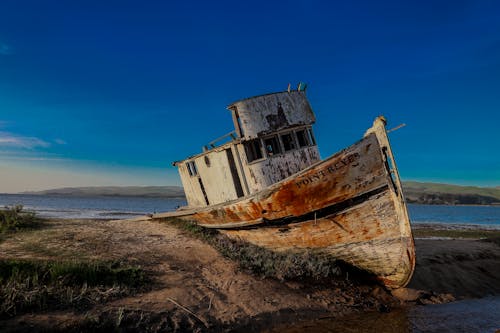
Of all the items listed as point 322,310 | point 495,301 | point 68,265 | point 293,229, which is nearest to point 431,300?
point 495,301

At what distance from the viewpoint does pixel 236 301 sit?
5945 millimetres

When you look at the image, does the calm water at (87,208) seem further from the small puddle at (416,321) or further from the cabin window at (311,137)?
the small puddle at (416,321)

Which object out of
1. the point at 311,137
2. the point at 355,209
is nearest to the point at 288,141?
the point at 311,137

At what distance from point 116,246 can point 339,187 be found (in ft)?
20.1

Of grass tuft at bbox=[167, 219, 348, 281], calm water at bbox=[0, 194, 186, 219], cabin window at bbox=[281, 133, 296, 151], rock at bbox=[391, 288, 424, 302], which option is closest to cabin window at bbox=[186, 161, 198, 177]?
cabin window at bbox=[281, 133, 296, 151]

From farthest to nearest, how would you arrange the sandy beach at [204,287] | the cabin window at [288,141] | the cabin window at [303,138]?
the cabin window at [303,138] < the cabin window at [288,141] < the sandy beach at [204,287]

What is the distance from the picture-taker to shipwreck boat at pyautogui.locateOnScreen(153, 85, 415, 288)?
6996mm

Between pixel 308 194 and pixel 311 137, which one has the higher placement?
pixel 311 137

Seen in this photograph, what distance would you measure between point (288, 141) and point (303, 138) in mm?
568

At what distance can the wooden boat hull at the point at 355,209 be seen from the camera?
6.92m

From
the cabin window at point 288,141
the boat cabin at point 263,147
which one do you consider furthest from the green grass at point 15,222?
the cabin window at point 288,141

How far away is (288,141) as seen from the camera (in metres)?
10.2

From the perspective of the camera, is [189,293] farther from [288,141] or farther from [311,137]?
[311,137]

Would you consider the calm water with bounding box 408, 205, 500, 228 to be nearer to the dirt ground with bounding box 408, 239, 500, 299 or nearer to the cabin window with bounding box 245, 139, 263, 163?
the dirt ground with bounding box 408, 239, 500, 299
